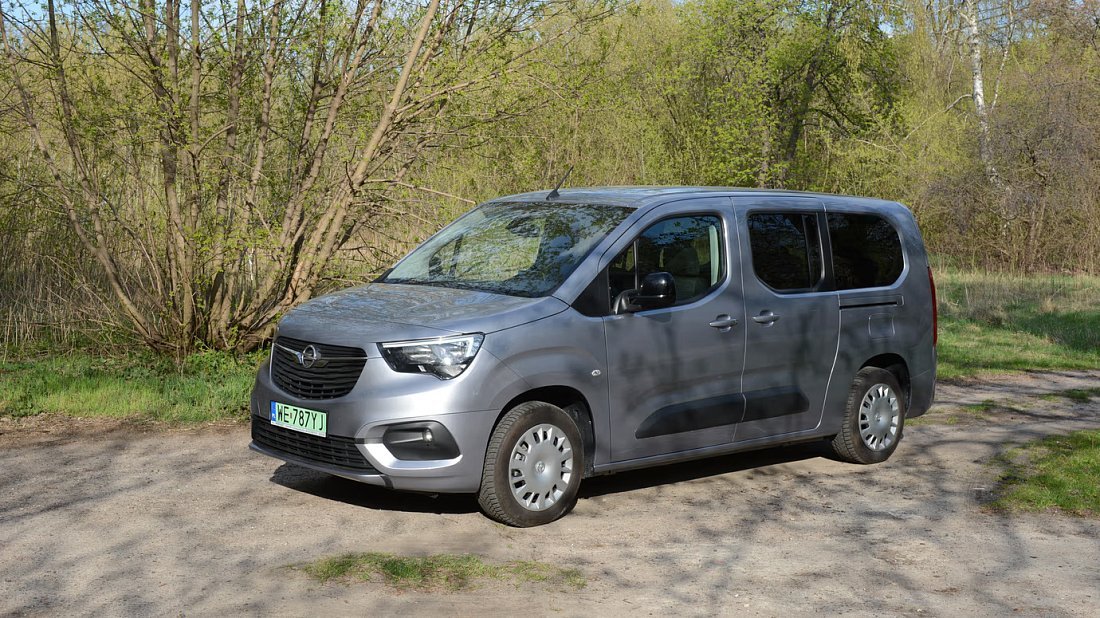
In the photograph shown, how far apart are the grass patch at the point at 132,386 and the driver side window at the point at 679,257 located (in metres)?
4.00

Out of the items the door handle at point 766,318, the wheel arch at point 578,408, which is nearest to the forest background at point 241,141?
the door handle at point 766,318

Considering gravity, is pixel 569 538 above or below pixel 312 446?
below

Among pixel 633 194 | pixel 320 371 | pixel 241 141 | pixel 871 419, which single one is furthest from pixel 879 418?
pixel 241 141

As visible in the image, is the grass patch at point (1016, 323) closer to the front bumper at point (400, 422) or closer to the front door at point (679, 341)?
the front door at point (679, 341)

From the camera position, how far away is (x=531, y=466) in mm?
6379

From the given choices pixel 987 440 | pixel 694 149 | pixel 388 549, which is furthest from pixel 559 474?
pixel 694 149

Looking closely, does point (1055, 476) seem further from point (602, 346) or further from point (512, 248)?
point (512, 248)

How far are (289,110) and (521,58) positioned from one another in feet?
7.75

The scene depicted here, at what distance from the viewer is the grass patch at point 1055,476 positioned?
23.4ft

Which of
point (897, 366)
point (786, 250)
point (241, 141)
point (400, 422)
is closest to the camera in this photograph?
point (400, 422)

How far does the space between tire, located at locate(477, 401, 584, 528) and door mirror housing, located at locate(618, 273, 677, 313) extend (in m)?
0.78

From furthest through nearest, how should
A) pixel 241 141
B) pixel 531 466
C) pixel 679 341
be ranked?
pixel 241 141, pixel 679 341, pixel 531 466

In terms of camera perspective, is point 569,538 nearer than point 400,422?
No

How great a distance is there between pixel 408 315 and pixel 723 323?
199 cm
